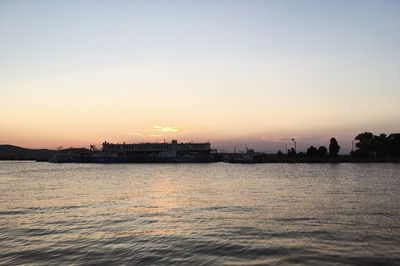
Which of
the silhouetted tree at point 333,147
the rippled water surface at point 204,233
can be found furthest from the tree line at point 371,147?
the rippled water surface at point 204,233

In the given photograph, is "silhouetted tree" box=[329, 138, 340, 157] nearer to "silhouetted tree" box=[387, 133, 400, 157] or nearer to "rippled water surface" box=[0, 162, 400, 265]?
"silhouetted tree" box=[387, 133, 400, 157]

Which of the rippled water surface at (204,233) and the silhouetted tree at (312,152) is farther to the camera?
the silhouetted tree at (312,152)

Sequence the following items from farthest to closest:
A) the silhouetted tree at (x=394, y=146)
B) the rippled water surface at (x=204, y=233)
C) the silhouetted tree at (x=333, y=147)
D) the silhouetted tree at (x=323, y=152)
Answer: the silhouetted tree at (x=323, y=152) → the silhouetted tree at (x=333, y=147) → the silhouetted tree at (x=394, y=146) → the rippled water surface at (x=204, y=233)

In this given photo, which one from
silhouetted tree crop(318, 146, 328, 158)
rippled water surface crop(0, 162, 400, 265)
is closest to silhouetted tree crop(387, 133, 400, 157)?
silhouetted tree crop(318, 146, 328, 158)

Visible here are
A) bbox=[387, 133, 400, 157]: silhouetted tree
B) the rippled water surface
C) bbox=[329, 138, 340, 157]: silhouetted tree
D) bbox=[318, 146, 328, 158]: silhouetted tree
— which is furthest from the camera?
bbox=[318, 146, 328, 158]: silhouetted tree

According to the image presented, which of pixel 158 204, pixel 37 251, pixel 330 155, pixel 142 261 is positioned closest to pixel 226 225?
pixel 142 261

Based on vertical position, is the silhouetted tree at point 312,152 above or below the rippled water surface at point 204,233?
above

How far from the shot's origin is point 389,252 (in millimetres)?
18469

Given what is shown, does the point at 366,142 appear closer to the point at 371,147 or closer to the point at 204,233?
the point at 371,147

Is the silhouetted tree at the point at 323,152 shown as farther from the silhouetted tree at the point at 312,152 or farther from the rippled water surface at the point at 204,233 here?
the rippled water surface at the point at 204,233

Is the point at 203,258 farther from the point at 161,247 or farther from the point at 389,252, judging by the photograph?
the point at 389,252

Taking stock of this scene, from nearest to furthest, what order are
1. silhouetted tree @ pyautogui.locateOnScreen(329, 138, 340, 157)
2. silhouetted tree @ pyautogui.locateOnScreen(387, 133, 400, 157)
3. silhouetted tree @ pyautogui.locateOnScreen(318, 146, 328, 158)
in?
silhouetted tree @ pyautogui.locateOnScreen(387, 133, 400, 157) < silhouetted tree @ pyautogui.locateOnScreen(329, 138, 340, 157) < silhouetted tree @ pyautogui.locateOnScreen(318, 146, 328, 158)

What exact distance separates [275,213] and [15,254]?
1806cm

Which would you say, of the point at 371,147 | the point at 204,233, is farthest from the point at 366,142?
the point at 204,233
